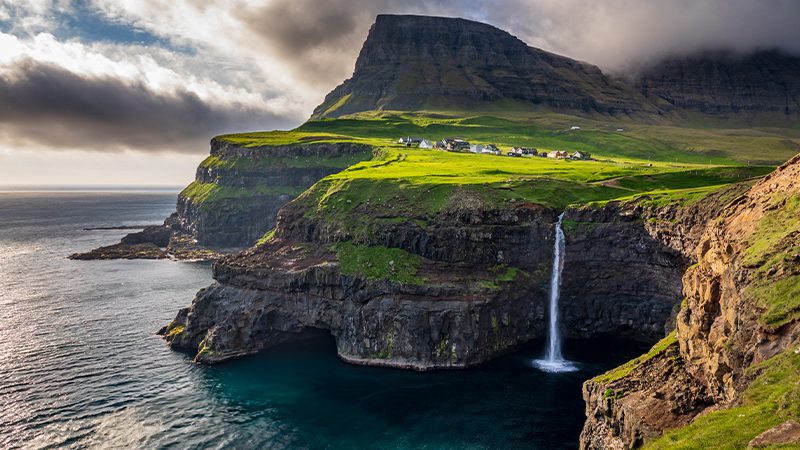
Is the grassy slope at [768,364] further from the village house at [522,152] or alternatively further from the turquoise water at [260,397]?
the village house at [522,152]

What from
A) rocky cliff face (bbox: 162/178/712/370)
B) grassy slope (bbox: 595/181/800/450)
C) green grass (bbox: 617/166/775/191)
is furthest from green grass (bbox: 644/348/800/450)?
green grass (bbox: 617/166/775/191)

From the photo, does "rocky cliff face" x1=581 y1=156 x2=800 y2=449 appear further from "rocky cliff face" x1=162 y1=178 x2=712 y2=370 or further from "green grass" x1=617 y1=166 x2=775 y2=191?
"green grass" x1=617 y1=166 x2=775 y2=191

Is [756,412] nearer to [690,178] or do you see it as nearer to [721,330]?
[721,330]

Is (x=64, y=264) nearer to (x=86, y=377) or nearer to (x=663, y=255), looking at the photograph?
(x=86, y=377)

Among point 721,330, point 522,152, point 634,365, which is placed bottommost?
point 634,365

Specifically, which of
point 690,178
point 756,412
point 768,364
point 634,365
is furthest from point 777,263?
point 690,178

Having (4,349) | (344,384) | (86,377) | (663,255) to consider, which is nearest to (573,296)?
(663,255)
